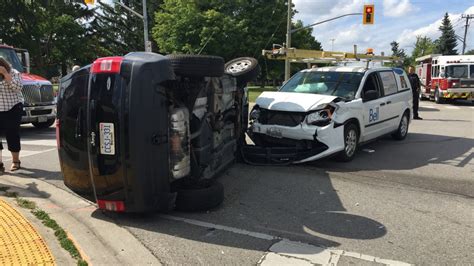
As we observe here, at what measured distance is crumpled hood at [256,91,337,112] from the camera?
7.27 metres

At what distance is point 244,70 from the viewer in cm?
685

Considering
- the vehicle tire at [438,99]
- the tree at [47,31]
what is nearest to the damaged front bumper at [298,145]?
the vehicle tire at [438,99]

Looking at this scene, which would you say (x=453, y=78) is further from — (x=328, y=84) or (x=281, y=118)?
(x=281, y=118)

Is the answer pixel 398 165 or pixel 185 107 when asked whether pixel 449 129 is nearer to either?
pixel 398 165

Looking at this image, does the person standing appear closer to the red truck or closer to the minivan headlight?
the red truck

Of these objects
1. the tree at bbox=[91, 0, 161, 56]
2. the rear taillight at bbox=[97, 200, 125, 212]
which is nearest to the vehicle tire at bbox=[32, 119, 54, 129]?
the rear taillight at bbox=[97, 200, 125, 212]

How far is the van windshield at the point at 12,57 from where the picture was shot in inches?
478

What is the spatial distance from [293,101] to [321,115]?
0.59 meters

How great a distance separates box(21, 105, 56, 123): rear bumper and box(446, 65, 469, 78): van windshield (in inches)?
801

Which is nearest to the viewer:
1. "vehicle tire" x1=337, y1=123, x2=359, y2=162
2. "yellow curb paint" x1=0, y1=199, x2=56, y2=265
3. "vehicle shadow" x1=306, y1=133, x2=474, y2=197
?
"yellow curb paint" x1=0, y1=199, x2=56, y2=265

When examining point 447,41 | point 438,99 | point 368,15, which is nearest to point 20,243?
point 368,15

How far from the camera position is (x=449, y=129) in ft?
41.7

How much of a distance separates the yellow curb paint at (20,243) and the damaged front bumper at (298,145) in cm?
376

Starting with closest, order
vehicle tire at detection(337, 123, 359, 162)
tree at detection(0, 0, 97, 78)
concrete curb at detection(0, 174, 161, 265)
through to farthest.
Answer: concrete curb at detection(0, 174, 161, 265) < vehicle tire at detection(337, 123, 359, 162) < tree at detection(0, 0, 97, 78)
